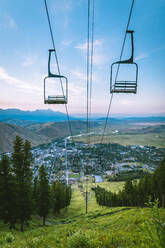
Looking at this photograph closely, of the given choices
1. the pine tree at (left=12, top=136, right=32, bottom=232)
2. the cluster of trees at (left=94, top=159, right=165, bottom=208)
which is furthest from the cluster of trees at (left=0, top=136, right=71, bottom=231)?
the cluster of trees at (left=94, top=159, right=165, bottom=208)

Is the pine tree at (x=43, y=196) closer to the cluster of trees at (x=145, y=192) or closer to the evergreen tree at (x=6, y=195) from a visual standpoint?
the evergreen tree at (x=6, y=195)

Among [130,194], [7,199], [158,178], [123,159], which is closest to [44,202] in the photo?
[7,199]

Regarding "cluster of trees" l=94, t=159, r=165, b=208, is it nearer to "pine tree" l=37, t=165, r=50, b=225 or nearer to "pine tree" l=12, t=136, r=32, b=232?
"pine tree" l=37, t=165, r=50, b=225

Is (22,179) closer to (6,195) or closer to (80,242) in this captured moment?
(6,195)

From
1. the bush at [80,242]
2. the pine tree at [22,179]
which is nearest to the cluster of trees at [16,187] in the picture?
the pine tree at [22,179]

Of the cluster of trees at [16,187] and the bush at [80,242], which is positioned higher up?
the bush at [80,242]

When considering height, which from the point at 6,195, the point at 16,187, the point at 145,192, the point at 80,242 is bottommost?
the point at 145,192

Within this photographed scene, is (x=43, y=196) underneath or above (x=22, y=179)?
underneath

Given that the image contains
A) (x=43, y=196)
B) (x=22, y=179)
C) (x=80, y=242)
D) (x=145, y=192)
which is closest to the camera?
(x=80, y=242)

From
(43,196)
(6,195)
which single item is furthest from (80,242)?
(43,196)
